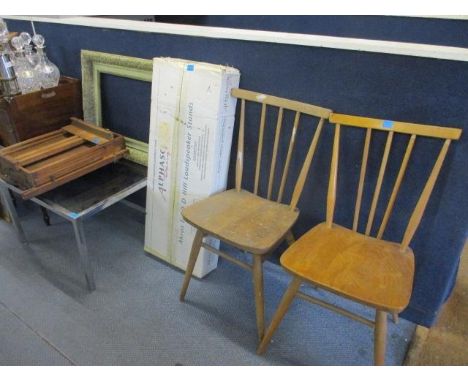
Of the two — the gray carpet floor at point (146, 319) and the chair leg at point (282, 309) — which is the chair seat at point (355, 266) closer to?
the chair leg at point (282, 309)

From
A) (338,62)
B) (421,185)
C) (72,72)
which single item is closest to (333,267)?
(421,185)

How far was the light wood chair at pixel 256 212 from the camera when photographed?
1.21 m

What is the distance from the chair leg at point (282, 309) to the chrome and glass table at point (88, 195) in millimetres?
806

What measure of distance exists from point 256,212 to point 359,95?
57 cm

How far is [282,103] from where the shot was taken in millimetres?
1304

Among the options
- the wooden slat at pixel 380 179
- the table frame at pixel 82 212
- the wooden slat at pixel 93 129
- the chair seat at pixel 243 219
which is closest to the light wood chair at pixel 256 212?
the chair seat at pixel 243 219

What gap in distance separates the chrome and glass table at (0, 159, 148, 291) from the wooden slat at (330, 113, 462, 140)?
93 centimetres

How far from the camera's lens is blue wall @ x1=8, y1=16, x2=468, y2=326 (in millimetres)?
1104

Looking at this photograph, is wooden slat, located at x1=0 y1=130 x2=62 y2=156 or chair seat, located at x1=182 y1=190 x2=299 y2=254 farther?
wooden slat, located at x1=0 y1=130 x2=62 y2=156

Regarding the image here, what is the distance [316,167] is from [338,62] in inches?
16.3

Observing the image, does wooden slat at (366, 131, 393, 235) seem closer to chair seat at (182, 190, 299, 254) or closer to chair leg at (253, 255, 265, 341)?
chair seat at (182, 190, 299, 254)

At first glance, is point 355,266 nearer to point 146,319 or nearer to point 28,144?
point 146,319

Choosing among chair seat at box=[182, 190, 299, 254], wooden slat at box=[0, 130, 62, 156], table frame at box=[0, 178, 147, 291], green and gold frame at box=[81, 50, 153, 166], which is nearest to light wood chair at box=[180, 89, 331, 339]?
chair seat at box=[182, 190, 299, 254]

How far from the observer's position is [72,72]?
192cm
